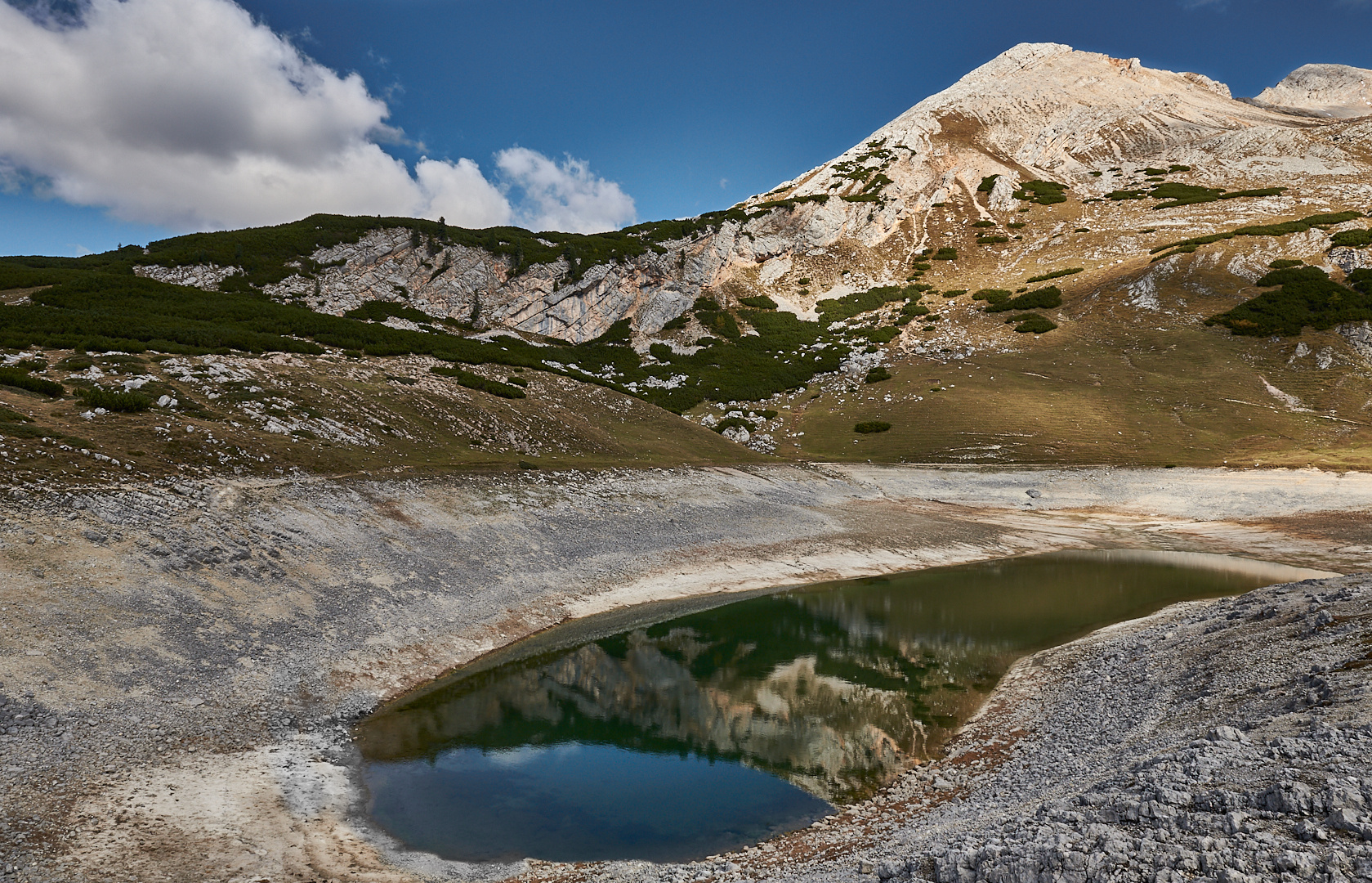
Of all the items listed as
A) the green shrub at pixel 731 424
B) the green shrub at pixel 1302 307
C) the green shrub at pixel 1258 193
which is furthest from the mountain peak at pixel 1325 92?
the green shrub at pixel 731 424

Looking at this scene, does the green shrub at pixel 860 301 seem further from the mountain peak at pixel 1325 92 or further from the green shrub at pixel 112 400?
the mountain peak at pixel 1325 92

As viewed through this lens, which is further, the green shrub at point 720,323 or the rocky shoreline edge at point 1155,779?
the green shrub at point 720,323

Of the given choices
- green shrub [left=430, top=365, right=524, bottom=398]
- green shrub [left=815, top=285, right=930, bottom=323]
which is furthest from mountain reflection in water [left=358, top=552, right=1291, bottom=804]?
green shrub [left=815, top=285, right=930, bottom=323]

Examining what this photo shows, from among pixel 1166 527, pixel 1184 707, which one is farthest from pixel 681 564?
pixel 1166 527

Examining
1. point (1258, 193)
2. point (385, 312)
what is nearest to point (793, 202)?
point (1258, 193)

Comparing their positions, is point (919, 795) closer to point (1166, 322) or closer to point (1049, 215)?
point (1166, 322)

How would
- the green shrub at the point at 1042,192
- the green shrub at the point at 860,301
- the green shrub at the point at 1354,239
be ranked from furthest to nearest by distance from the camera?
the green shrub at the point at 1042,192, the green shrub at the point at 860,301, the green shrub at the point at 1354,239

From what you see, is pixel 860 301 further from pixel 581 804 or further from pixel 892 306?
pixel 581 804
